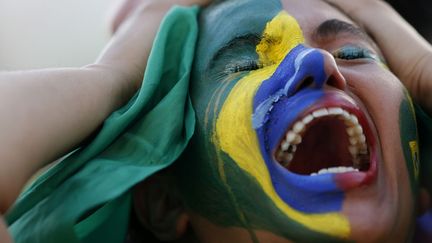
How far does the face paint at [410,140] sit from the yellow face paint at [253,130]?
139mm

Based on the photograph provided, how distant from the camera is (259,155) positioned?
0.71m

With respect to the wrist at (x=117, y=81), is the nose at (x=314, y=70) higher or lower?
higher

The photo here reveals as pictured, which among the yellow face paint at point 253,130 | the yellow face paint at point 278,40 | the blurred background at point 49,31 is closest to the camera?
the yellow face paint at point 253,130

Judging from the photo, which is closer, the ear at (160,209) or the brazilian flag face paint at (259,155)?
the brazilian flag face paint at (259,155)

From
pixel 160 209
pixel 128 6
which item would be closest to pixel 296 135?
pixel 160 209

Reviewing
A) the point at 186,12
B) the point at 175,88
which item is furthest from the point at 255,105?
the point at 186,12

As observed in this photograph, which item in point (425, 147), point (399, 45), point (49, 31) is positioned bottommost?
point (49, 31)

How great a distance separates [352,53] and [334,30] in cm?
4

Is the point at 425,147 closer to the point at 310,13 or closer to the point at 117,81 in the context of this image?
the point at 310,13

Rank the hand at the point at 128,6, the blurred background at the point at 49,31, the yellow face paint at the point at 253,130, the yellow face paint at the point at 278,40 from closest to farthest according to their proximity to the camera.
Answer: the yellow face paint at the point at 253,130, the yellow face paint at the point at 278,40, the hand at the point at 128,6, the blurred background at the point at 49,31

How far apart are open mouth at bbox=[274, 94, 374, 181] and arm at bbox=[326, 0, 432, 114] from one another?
0.20m

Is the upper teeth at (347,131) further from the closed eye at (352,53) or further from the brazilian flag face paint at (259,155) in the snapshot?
the closed eye at (352,53)

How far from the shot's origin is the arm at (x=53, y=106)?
2.24ft

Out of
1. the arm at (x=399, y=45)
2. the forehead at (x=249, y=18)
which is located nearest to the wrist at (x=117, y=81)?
the forehead at (x=249, y=18)
